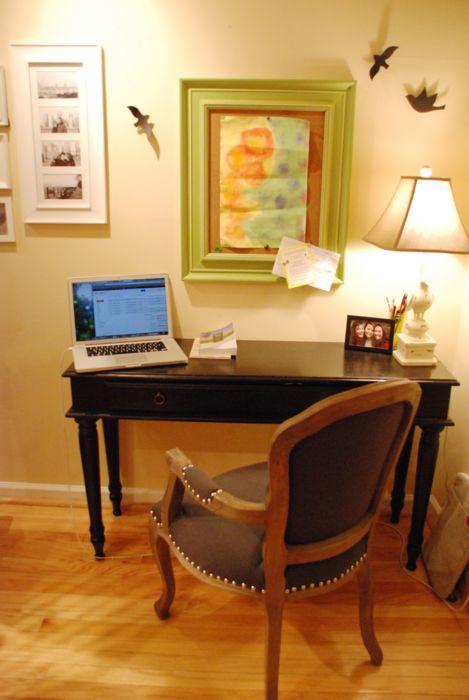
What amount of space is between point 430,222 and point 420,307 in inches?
12.1

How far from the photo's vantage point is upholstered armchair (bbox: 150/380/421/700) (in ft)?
4.49

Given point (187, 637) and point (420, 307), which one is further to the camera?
point (420, 307)

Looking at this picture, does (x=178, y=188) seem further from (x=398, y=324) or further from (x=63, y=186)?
(x=398, y=324)

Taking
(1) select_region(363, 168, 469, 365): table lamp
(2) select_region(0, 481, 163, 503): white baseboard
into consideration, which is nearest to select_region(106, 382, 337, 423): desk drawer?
(1) select_region(363, 168, 469, 365): table lamp

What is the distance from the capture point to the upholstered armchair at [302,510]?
4.49 ft

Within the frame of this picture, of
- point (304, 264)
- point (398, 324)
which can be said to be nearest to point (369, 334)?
point (398, 324)

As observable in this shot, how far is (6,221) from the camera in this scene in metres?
2.30

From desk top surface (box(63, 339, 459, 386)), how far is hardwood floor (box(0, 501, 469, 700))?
2.49 feet

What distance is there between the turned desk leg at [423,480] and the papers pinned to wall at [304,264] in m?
0.65

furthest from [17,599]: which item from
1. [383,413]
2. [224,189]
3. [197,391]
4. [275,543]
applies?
[224,189]

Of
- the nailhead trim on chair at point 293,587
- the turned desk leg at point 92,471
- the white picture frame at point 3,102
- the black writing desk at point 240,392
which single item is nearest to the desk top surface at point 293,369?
the black writing desk at point 240,392

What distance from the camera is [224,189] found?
2246 millimetres

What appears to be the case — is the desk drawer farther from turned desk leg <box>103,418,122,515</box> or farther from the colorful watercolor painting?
the colorful watercolor painting

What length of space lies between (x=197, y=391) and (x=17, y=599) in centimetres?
95
